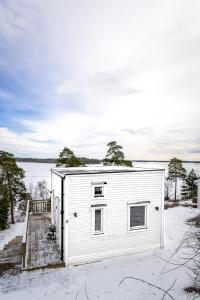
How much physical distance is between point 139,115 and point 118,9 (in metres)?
13.4

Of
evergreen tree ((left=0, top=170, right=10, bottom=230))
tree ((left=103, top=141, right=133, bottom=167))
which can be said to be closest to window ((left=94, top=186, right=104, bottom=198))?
evergreen tree ((left=0, top=170, right=10, bottom=230))

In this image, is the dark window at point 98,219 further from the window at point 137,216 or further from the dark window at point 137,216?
the dark window at point 137,216

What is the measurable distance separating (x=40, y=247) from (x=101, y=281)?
4054 millimetres

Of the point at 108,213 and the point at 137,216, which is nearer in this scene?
the point at 108,213

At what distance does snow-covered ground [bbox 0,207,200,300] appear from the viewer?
27.5ft

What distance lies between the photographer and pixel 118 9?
10.0m

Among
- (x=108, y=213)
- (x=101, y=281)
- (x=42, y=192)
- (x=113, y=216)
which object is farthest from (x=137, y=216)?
(x=42, y=192)

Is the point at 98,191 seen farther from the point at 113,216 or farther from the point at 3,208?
the point at 3,208

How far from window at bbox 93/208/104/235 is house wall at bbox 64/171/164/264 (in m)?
0.20

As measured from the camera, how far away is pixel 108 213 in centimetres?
1141

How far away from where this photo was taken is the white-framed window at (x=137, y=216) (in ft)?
38.9

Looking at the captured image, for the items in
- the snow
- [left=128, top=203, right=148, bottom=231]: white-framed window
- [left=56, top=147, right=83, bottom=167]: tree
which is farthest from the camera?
[left=56, top=147, right=83, bottom=167]: tree

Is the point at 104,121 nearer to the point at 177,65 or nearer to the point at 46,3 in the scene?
the point at 177,65

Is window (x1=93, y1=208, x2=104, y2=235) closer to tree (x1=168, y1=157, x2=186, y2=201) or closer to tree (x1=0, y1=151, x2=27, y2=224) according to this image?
tree (x1=0, y1=151, x2=27, y2=224)
